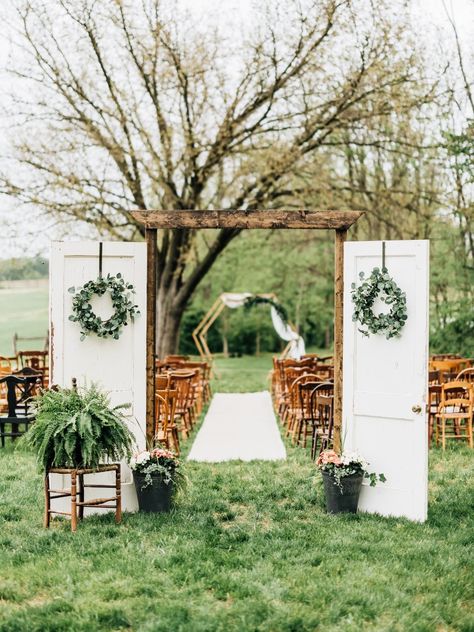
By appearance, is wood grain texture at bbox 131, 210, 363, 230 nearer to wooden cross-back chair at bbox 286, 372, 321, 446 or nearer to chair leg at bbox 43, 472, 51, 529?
chair leg at bbox 43, 472, 51, 529

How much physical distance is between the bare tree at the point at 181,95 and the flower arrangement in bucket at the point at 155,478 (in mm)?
11156

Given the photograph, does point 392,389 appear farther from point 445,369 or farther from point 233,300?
point 233,300

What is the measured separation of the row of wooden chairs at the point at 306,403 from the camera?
10.2 metres

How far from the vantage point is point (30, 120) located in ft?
59.9

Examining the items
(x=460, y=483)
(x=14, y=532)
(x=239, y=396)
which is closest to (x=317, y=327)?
(x=239, y=396)

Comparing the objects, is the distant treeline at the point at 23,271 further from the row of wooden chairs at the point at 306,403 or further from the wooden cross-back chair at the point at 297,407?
the wooden cross-back chair at the point at 297,407

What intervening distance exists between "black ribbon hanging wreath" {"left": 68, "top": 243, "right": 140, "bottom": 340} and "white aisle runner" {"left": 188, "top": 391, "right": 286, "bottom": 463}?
10.6 ft

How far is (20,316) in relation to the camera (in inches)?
1075

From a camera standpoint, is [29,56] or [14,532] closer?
[14,532]

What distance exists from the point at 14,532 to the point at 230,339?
97.0 ft

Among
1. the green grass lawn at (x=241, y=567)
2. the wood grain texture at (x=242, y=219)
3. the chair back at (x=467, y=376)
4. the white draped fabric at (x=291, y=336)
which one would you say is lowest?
the green grass lawn at (x=241, y=567)

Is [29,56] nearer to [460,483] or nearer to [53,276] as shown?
[53,276]

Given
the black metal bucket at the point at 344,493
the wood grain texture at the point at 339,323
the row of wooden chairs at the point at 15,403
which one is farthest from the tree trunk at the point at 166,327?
the black metal bucket at the point at 344,493

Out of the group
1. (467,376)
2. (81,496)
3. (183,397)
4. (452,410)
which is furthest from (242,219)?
(467,376)
